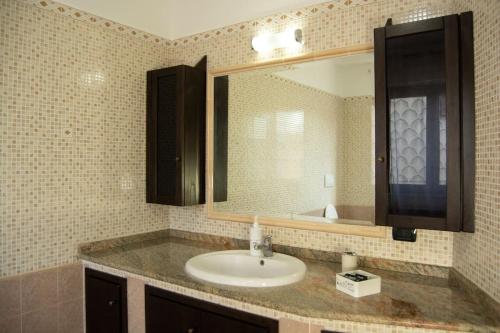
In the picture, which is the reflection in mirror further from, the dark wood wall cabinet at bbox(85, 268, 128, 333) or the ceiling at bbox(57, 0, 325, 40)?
the dark wood wall cabinet at bbox(85, 268, 128, 333)

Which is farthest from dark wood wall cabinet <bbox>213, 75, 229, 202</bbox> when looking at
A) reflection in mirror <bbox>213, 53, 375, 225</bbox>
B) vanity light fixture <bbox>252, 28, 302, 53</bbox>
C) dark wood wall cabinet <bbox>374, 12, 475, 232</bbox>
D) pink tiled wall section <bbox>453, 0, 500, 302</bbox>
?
pink tiled wall section <bbox>453, 0, 500, 302</bbox>

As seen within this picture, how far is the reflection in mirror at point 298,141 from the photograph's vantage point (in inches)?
67.0

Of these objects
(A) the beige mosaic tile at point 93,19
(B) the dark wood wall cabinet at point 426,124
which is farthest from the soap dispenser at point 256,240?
(A) the beige mosaic tile at point 93,19

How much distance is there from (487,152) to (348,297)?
0.68 m

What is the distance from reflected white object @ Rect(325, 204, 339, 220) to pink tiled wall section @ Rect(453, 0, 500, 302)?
1.89 feet

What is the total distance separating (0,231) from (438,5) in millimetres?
2141

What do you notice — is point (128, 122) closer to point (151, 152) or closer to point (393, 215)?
point (151, 152)

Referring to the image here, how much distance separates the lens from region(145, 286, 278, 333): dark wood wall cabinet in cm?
136

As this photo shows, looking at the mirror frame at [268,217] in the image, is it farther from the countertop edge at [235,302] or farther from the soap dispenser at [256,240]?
the countertop edge at [235,302]

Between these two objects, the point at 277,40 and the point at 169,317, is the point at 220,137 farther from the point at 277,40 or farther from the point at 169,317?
the point at 169,317

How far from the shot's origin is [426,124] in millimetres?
1378

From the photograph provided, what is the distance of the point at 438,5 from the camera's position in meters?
1.52

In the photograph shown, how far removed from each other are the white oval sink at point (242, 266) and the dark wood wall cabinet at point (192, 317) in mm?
114

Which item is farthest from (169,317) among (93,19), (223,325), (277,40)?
(93,19)
